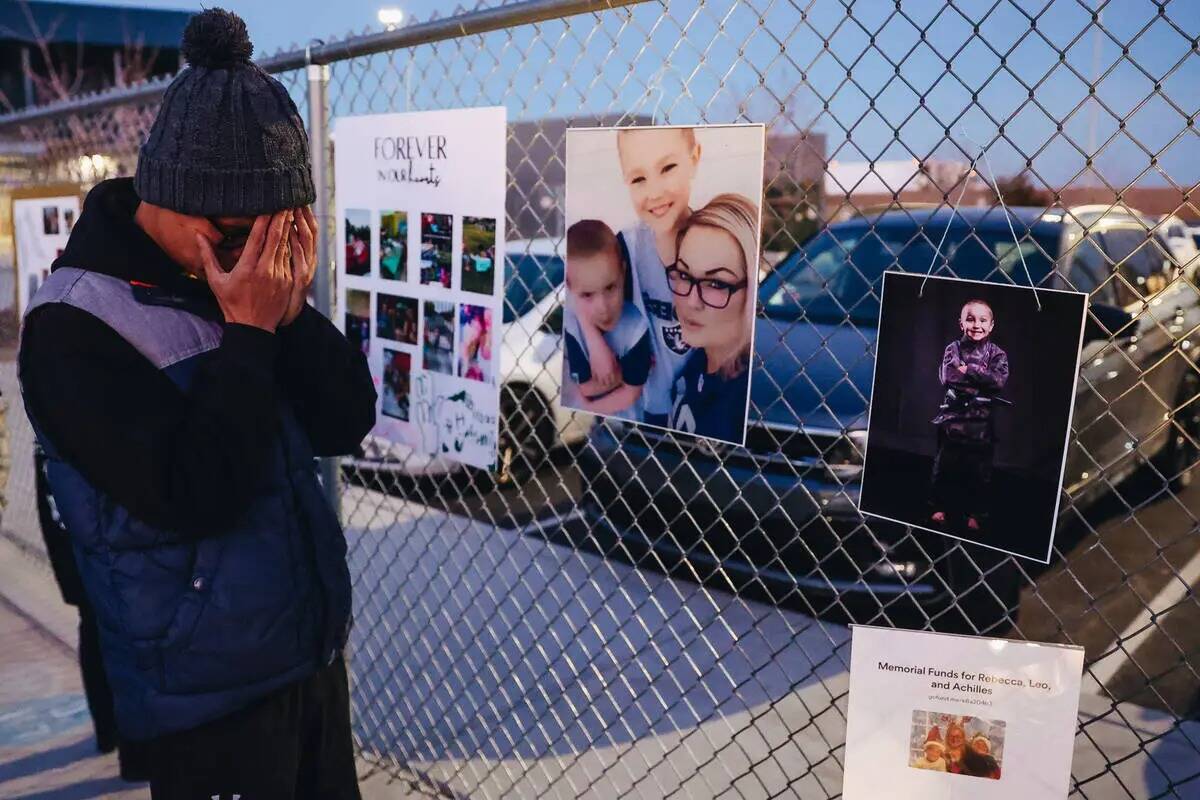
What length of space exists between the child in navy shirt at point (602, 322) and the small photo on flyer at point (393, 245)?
2.19 ft

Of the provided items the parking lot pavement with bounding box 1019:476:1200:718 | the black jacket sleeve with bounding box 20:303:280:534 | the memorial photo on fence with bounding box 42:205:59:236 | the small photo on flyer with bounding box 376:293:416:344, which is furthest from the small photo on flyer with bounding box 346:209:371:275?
the parking lot pavement with bounding box 1019:476:1200:718

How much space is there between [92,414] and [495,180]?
3.97 ft

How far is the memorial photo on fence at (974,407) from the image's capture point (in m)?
1.57

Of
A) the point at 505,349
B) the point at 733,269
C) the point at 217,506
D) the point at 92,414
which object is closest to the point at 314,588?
the point at 217,506

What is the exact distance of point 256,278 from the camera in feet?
5.67

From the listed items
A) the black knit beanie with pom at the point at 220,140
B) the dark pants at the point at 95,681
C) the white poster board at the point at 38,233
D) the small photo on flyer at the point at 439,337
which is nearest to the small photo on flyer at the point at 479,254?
the small photo on flyer at the point at 439,337

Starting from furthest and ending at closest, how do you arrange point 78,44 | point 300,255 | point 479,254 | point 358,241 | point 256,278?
point 78,44 < point 358,241 < point 479,254 < point 300,255 < point 256,278

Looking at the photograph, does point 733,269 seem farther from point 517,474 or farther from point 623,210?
point 517,474

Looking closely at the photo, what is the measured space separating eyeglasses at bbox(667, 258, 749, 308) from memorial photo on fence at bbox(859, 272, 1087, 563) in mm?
365

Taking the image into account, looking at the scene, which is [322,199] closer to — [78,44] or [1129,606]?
[1129,606]

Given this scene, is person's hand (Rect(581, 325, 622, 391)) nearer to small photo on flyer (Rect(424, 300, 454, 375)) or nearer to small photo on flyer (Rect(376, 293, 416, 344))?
small photo on flyer (Rect(424, 300, 454, 375))

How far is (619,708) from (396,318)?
1.66 metres

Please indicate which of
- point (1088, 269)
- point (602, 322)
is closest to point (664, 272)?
point (602, 322)

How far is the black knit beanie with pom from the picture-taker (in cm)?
170
